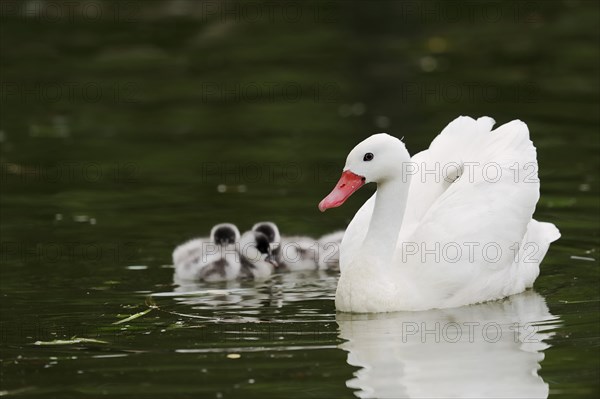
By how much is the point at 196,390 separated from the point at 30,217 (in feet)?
19.2

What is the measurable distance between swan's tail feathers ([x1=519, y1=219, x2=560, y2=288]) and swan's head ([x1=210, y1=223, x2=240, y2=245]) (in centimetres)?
263

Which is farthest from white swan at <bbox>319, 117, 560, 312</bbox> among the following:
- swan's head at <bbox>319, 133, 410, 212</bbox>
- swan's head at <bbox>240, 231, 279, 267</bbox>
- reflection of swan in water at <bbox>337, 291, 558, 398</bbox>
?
swan's head at <bbox>240, 231, 279, 267</bbox>

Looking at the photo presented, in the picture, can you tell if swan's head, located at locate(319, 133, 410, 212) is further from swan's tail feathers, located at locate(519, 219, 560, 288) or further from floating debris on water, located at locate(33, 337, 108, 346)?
floating debris on water, located at locate(33, 337, 108, 346)

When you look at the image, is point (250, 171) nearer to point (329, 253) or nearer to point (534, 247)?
point (329, 253)

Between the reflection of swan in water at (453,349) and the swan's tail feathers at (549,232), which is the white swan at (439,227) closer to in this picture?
the reflection of swan in water at (453,349)

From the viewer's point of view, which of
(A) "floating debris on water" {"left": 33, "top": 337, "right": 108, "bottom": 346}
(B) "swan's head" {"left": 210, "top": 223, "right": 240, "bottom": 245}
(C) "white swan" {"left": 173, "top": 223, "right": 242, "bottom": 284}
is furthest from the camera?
(B) "swan's head" {"left": 210, "top": 223, "right": 240, "bottom": 245}

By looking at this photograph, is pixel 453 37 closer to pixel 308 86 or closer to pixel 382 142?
pixel 308 86

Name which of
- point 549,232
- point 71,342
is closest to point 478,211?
point 549,232

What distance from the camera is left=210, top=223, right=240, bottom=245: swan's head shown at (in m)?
12.3

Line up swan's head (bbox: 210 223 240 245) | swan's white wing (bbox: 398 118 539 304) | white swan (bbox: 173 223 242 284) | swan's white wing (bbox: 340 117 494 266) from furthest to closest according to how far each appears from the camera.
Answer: swan's head (bbox: 210 223 240 245), white swan (bbox: 173 223 242 284), swan's white wing (bbox: 340 117 494 266), swan's white wing (bbox: 398 118 539 304)

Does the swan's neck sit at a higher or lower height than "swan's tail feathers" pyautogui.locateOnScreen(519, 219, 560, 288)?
higher

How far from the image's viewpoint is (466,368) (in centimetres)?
873

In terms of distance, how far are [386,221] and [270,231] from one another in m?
2.09

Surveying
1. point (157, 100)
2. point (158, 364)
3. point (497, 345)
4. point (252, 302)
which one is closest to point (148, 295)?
point (252, 302)
